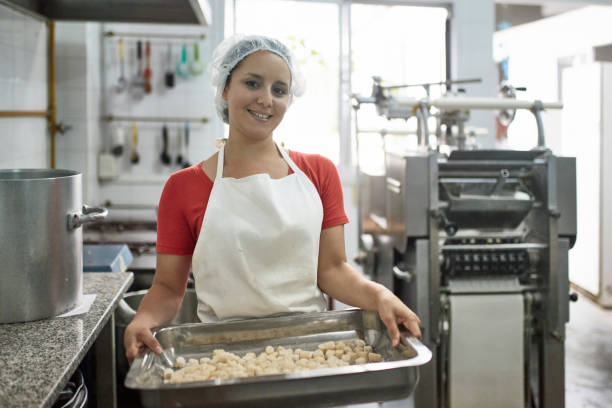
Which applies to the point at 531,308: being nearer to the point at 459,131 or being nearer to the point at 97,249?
the point at 459,131

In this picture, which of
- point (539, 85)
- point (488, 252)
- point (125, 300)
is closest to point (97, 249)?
point (125, 300)

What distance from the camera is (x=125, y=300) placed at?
2410 millimetres

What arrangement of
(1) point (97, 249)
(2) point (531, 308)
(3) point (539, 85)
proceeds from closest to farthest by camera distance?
(1) point (97, 249) → (2) point (531, 308) → (3) point (539, 85)

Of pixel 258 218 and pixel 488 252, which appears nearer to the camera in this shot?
pixel 258 218

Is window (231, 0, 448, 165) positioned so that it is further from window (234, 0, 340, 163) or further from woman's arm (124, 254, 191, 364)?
woman's arm (124, 254, 191, 364)

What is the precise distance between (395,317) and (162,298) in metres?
Answer: 0.54

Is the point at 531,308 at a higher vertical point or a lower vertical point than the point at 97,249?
lower

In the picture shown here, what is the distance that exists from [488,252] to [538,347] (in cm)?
48

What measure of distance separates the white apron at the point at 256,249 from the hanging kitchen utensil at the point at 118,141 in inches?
111

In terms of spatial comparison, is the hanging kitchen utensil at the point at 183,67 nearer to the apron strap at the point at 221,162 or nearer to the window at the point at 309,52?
the window at the point at 309,52

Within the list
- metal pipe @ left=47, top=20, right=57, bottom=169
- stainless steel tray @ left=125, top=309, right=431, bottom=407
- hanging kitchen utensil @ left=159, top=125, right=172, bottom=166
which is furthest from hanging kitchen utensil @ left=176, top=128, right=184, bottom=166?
stainless steel tray @ left=125, top=309, right=431, bottom=407

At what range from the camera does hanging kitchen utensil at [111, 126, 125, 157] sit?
405 cm

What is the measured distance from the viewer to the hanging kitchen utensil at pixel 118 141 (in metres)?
4.05

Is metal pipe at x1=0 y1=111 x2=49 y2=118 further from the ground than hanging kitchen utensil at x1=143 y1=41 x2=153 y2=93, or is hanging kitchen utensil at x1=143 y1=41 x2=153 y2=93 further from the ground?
hanging kitchen utensil at x1=143 y1=41 x2=153 y2=93
